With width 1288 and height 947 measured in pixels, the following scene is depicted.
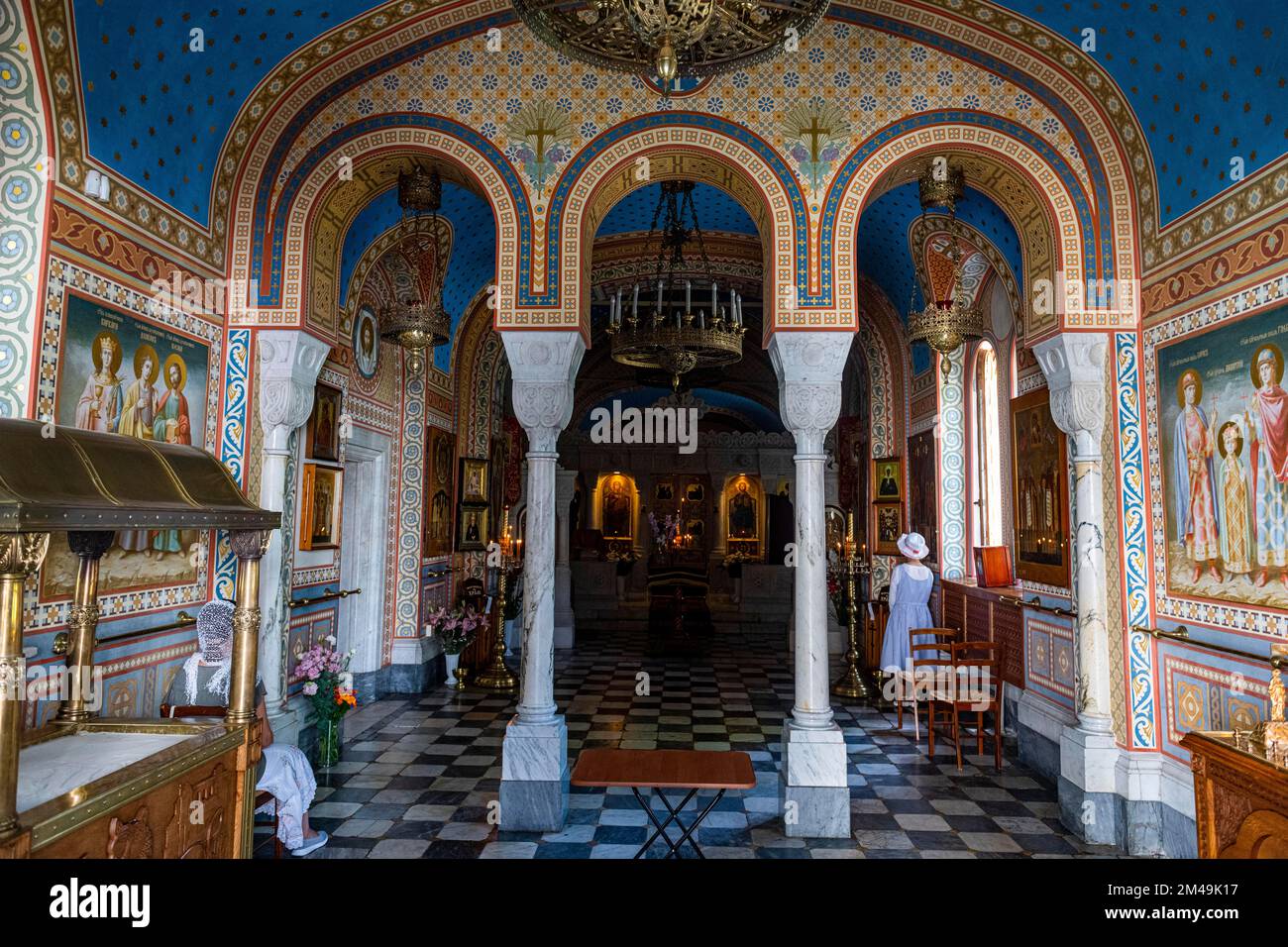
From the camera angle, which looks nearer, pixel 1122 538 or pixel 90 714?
pixel 90 714

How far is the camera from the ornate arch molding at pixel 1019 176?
18.5 feet

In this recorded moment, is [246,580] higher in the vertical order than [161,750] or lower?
higher

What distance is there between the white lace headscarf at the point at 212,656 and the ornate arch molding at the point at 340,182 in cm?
225

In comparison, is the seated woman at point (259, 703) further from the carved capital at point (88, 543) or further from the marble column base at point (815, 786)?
the marble column base at point (815, 786)

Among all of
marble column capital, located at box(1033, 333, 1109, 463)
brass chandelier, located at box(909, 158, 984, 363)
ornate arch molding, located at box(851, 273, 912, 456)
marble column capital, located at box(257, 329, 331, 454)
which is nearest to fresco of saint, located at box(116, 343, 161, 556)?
marble column capital, located at box(257, 329, 331, 454)

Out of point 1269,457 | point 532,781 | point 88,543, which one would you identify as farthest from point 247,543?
point 1269,457

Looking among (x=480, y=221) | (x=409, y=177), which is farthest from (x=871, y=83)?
(x=480, y=221)

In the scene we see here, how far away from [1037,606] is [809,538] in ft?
8.52

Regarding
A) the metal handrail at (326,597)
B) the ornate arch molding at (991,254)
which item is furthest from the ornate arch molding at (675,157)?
the metal handrail at (326,597)

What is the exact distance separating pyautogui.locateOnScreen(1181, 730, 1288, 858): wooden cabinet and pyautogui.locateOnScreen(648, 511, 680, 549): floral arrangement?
16920 millimetres

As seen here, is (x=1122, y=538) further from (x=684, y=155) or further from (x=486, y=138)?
(x=486, y=138)

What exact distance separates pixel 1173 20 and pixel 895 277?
4.74 metres

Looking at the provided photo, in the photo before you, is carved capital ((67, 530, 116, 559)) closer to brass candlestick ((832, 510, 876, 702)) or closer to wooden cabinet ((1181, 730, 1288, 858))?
wooden cabinet ((1181, 730, 1288, 858))

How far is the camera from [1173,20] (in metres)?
4.55
